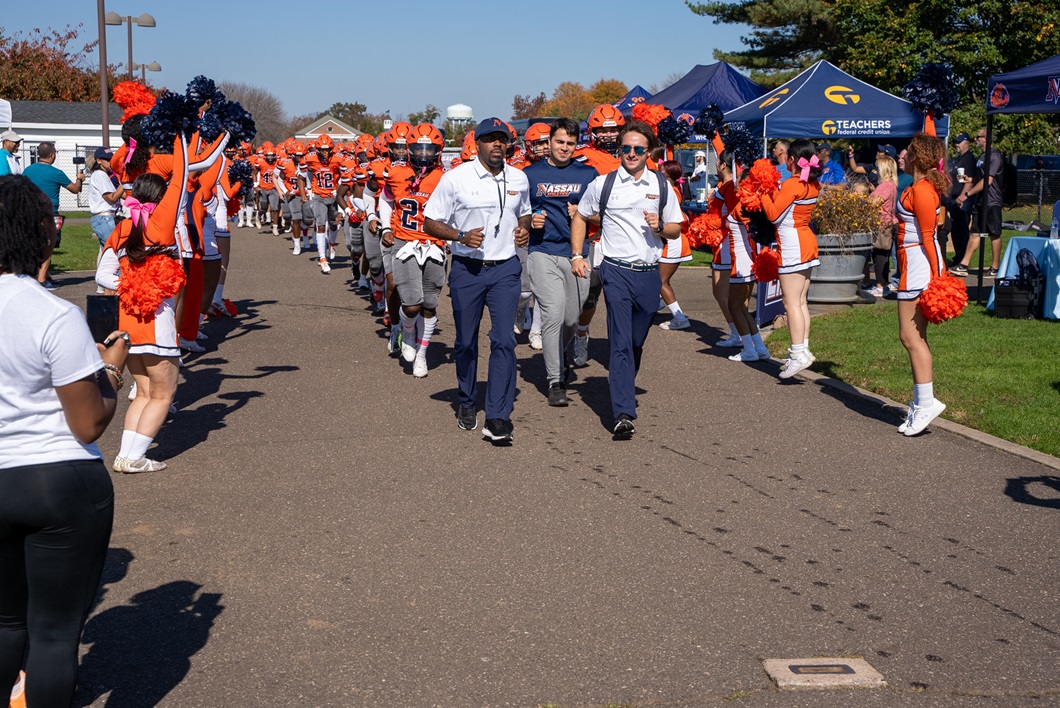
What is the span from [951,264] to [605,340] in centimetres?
780

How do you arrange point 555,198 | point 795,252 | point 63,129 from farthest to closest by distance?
point 63,129, point 795,252, point 555,198

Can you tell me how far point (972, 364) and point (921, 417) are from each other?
8.44 feet

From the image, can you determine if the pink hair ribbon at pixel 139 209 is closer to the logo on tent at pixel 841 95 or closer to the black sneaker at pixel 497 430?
the black sneaker at pixel 497 430

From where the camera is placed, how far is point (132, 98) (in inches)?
369

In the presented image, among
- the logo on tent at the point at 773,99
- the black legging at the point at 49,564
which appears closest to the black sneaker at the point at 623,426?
the black legging at the point at 49,564

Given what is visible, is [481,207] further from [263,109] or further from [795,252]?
[263,109]

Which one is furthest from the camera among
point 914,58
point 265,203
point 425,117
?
point 425,117

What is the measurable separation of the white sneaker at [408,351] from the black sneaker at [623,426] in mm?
3455

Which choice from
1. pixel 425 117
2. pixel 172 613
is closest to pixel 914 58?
pixel 172 613

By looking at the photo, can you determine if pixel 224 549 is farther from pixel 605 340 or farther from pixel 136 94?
pixel 605 340

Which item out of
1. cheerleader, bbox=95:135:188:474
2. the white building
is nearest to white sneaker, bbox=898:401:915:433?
cheerleader, bbox=95:135:188:474

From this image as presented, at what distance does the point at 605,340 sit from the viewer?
41.7 ft

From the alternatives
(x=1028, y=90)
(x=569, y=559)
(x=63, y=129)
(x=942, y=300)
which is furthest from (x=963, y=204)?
(x=63, y=129)

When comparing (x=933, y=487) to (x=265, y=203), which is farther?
(x=265, y=203)
